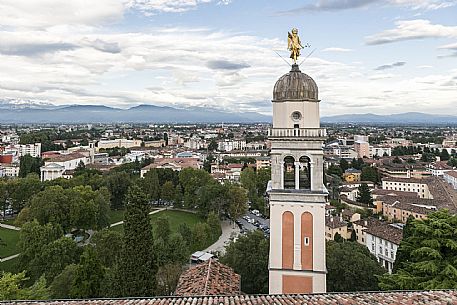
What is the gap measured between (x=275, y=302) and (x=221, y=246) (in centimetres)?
2671

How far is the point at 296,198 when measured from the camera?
1553 cm

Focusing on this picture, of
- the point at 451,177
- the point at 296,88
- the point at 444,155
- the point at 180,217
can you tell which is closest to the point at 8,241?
the point at 180,217

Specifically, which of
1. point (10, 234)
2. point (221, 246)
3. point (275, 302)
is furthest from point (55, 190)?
point (275, 302)

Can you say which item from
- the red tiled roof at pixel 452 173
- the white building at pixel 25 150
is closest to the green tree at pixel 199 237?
the red tiled roof at pixel 452 173

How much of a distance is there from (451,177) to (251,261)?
5688 cm

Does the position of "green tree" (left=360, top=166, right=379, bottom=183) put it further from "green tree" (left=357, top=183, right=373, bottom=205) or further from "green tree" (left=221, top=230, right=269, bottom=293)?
"green tree" (left=221, top=230, right=269, bottom=293)

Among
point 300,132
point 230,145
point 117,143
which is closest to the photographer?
point 300,132

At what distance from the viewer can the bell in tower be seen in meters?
15.3

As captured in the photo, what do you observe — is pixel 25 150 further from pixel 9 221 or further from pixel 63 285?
pixel 63 285

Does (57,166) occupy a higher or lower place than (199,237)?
higher

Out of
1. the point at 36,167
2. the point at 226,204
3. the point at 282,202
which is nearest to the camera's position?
the point at 282,202

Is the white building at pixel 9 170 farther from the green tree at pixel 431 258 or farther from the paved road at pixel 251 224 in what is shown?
the green tree at pixel 431 258

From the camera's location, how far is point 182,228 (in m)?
32.3

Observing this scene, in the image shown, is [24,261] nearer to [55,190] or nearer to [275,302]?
[55,190]
